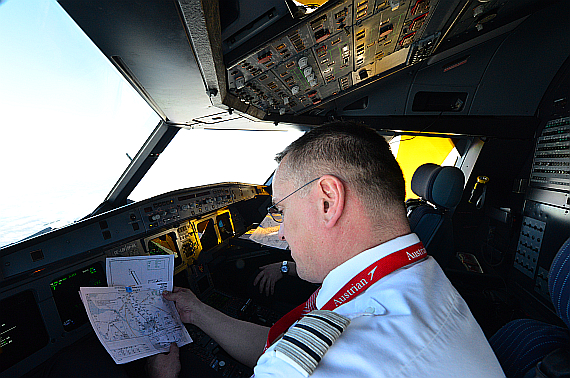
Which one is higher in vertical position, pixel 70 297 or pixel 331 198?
pixel 331 198

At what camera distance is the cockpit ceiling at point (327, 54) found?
109 centimetres

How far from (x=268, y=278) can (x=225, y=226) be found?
102cm

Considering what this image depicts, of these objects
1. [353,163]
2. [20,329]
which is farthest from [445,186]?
[20,329]

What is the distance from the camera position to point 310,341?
0.44 m

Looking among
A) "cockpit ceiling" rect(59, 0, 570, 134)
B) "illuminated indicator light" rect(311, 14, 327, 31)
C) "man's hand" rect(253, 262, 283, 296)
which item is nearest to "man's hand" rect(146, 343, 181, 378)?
"man's hand" rect(253, 262, 283, 296)

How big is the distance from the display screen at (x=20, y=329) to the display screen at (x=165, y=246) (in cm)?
62

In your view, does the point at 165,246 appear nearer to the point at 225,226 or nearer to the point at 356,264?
the point at 225,226

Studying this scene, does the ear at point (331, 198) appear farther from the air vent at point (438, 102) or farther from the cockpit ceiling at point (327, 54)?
the air vent at point (438, 102)

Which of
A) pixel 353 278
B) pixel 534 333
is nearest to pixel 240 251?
pixel 353 278

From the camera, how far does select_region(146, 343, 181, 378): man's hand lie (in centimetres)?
105

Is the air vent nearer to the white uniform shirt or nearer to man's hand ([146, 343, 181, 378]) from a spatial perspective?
the white uniform shirt

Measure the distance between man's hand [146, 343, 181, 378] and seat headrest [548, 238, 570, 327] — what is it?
4.51ft

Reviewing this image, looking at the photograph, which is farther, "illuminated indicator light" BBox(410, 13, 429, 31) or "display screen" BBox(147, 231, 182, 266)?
"illuminated indicator light" BBox(410, 13, 429, 31)

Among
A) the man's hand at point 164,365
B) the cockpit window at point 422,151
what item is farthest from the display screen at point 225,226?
the cockpit window at point 422,151
